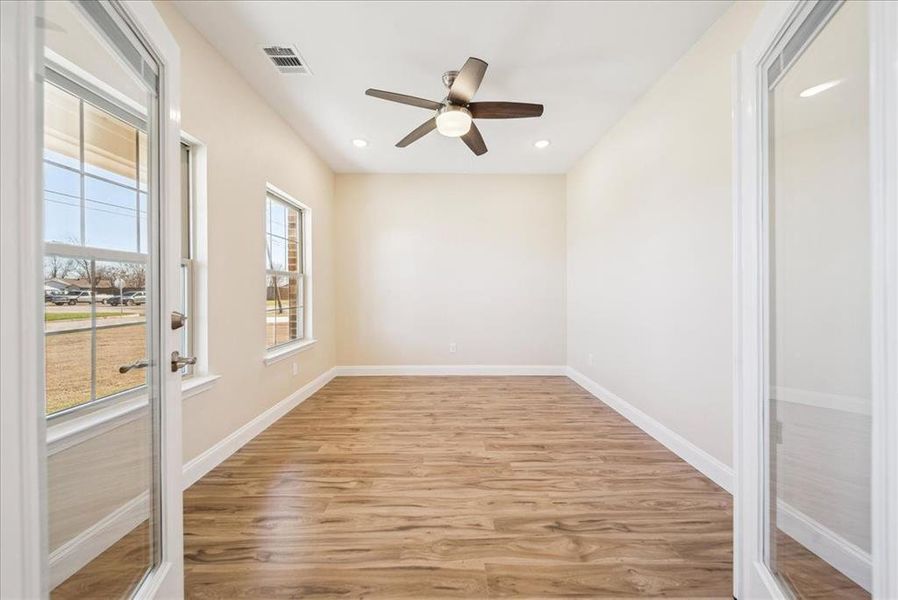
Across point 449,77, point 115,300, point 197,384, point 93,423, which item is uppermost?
point 449,77

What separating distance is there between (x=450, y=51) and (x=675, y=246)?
2.00 m

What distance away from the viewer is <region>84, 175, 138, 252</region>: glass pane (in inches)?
40.4

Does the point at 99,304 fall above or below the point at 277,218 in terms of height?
below

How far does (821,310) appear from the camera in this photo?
102 centimetres

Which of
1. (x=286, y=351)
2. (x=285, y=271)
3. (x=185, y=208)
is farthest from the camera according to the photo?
(x=285, y=271)

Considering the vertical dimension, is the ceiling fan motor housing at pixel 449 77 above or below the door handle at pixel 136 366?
above

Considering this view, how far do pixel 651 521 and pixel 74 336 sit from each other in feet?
7.89

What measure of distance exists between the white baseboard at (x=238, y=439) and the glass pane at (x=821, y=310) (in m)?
2.72

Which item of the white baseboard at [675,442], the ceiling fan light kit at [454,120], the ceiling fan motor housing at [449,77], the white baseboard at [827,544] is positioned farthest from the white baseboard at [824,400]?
the ceiling fan motor housing at [449,77]

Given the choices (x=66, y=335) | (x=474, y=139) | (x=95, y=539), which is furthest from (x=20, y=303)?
(x=474, y=139)

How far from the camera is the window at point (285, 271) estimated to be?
327 cm

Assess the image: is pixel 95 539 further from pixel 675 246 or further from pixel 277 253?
pixel 675 246

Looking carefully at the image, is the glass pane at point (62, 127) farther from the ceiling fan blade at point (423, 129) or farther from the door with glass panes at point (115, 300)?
the ceiling fan blade at point (423, 129)

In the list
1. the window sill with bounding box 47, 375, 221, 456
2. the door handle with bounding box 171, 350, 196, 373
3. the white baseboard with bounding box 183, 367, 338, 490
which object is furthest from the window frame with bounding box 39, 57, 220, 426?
the white baseboard with bounding box 183, 367, 338, 490
